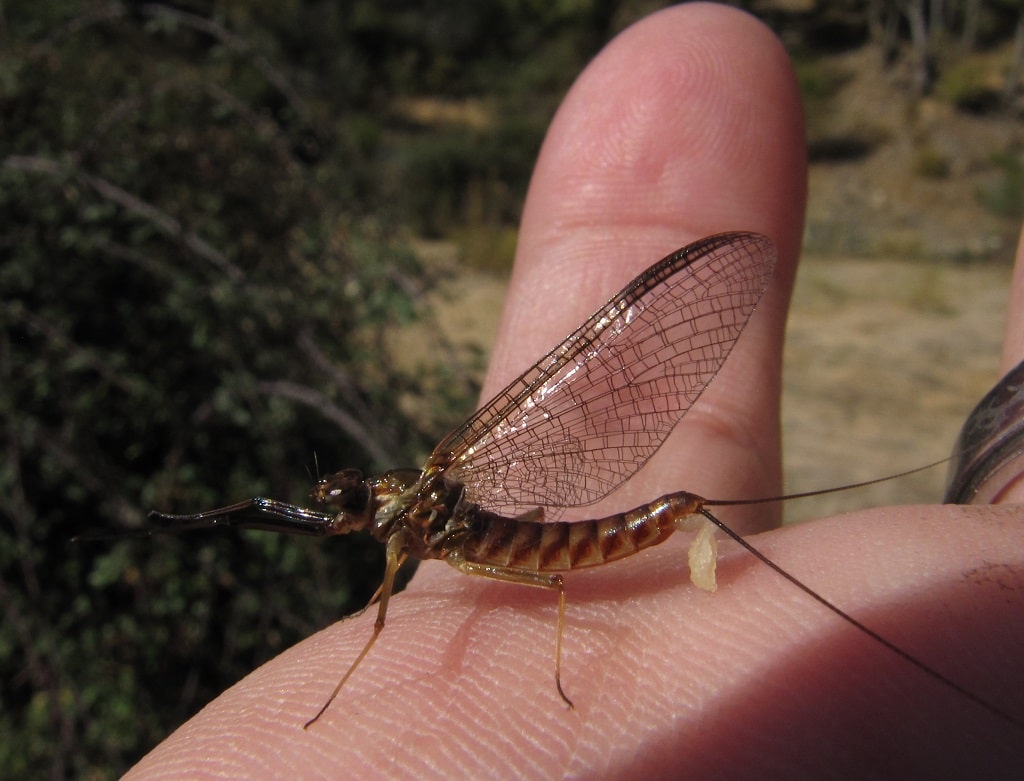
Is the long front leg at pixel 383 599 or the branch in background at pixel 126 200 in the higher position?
the branch in background at pixel 126 200

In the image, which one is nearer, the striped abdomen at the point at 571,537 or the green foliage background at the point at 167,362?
the striped abdomen at the point at 571,537

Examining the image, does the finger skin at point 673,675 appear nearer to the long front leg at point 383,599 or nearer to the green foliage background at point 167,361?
the long front leg at point 383,599

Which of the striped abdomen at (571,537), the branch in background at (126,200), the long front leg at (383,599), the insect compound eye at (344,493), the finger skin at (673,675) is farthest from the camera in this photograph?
the branch in background at (126,200)

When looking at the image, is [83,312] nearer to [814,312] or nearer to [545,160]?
[545,160]

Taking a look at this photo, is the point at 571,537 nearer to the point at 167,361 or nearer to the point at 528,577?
the point at 528,577

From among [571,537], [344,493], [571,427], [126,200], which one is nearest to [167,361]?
[126,200]

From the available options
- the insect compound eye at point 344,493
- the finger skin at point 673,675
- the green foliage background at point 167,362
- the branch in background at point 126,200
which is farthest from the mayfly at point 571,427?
the branch in background at point 126,200
